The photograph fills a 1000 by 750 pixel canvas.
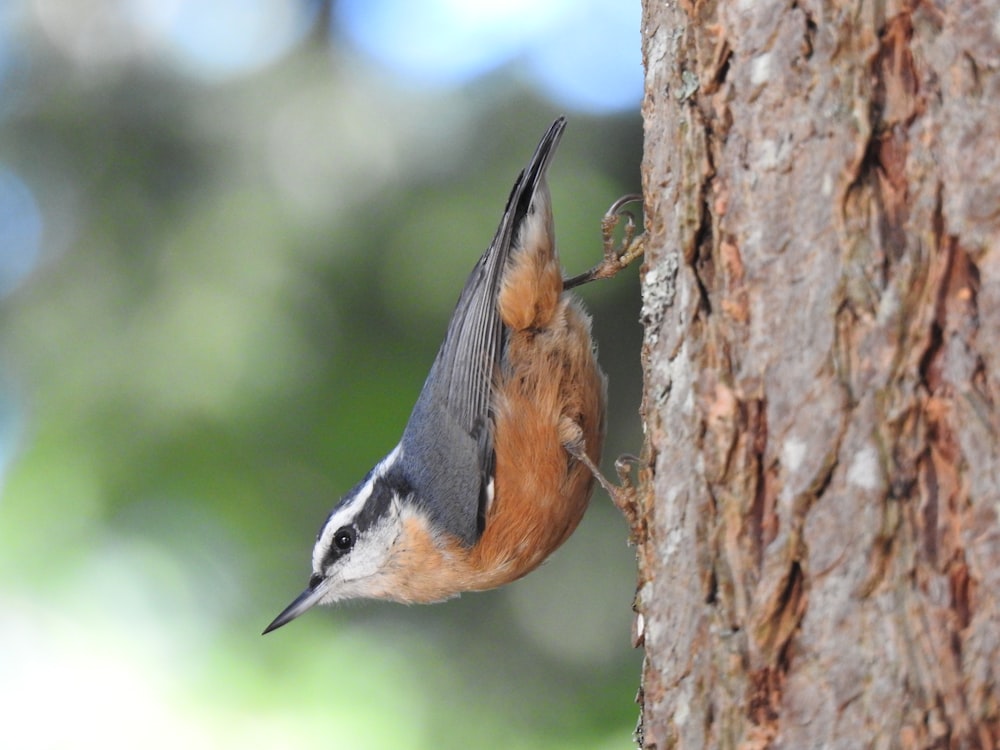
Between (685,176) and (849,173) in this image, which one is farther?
(685,176)

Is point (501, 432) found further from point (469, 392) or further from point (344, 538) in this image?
point (344, 538)

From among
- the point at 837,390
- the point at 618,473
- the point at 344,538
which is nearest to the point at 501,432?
the point at 618,473

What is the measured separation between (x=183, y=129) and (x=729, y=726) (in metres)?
2.82

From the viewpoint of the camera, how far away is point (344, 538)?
3297mm

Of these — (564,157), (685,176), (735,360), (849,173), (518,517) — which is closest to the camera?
(849,173)

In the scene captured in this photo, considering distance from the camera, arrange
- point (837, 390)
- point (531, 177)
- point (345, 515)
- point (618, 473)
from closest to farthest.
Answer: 1. point (837, 390)
2. point (618, 473)
3. point (531, 177)
4. point (345, 515)

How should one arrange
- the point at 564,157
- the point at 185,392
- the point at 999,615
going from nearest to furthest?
1. the point at 999,615
2. the point at 185,392
3. the point at 564,157

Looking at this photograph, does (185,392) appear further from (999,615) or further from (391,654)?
(999,615)

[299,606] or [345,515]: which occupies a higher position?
[345,515]

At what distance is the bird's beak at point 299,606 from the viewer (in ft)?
10.4

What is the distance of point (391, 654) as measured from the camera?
132 inches

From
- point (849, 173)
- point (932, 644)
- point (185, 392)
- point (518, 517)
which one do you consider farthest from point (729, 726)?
point (185, 392)

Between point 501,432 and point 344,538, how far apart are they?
637 millimetres

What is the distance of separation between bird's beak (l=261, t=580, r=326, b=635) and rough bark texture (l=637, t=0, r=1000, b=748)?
177 cm
